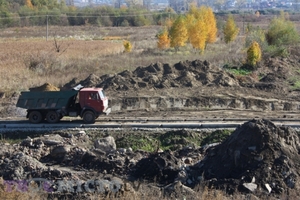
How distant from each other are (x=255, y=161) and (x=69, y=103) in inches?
462

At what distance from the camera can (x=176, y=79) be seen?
3378 centimetres

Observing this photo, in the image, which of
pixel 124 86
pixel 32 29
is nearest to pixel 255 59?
pixel 124 86

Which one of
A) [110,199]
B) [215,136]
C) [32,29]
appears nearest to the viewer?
[110,199]

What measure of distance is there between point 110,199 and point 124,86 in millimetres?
20550

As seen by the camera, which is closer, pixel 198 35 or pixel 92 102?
pixel 92 102

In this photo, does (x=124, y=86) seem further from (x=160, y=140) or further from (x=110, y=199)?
(x=110, y=199)

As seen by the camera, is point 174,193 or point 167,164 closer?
point 174,193

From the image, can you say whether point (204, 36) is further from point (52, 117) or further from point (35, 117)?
point (35, 117)

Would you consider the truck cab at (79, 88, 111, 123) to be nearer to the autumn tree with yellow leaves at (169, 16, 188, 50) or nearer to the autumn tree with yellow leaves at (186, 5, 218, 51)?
the autumn tree with yellow leaves at (186, 5, 218, 51)

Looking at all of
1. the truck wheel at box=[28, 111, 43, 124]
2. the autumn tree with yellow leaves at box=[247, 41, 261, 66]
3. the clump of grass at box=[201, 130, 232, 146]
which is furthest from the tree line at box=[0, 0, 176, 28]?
the clump of grass at box=[201, 130, 232, 146]

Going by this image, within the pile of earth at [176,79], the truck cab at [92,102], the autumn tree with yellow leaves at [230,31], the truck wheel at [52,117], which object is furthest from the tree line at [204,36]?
the truck wheel at [52,117]

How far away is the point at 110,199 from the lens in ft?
37.4

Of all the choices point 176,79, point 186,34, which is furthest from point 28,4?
point 176,79

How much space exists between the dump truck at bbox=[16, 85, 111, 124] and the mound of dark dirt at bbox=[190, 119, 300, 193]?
8591 millimetres
